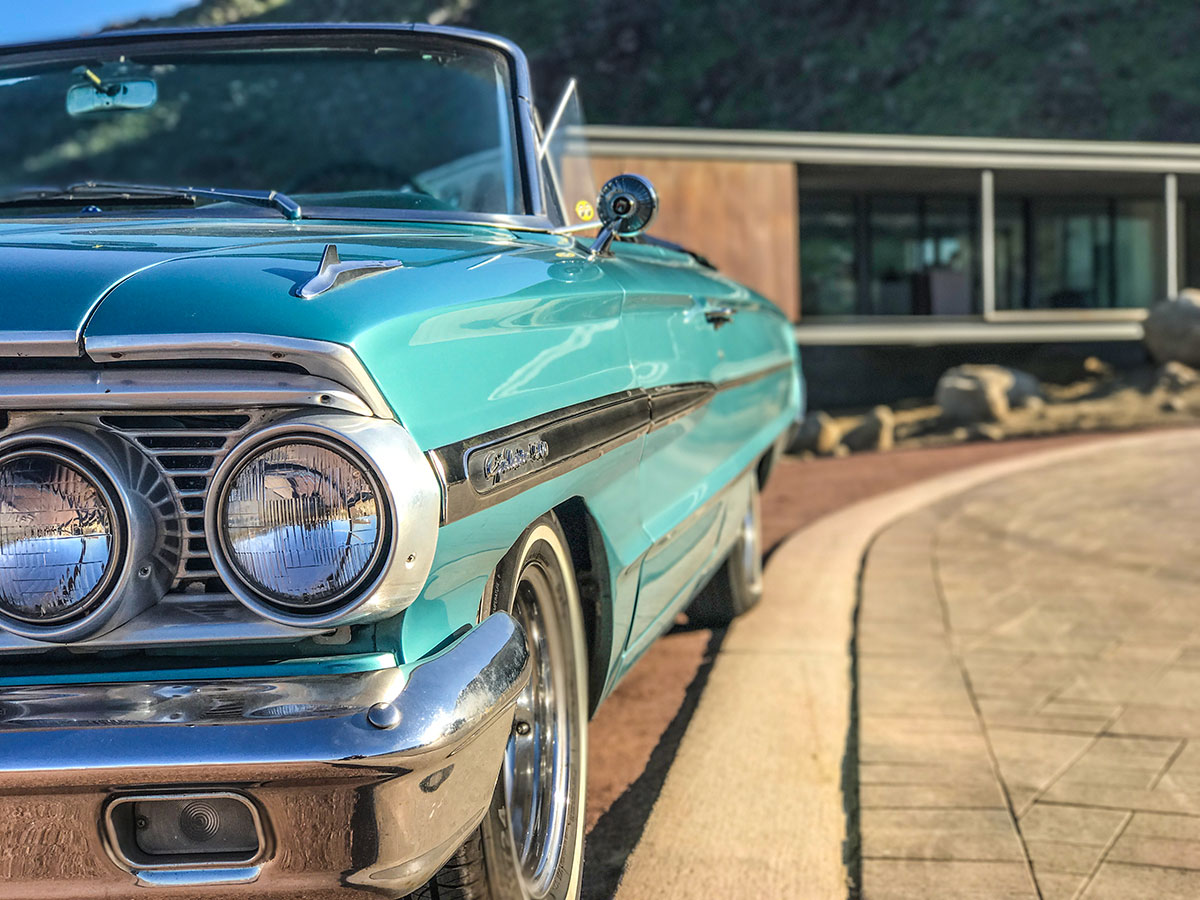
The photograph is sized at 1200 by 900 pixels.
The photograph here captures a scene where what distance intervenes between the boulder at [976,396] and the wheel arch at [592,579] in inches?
498

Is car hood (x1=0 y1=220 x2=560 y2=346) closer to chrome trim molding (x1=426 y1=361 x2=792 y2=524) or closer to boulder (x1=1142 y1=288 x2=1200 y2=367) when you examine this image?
chrome trim molding (x1=426 y1=361 x2=792 y2=524)

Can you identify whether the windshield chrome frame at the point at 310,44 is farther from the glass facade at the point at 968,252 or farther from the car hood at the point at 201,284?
the glass facade at the point at 968,252

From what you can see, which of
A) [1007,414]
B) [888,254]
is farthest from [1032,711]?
[888,254]

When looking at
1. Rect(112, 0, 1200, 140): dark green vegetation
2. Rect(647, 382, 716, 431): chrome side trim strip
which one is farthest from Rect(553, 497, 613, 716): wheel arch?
Rect(112, 0, 1200, 140): dark green vegetation

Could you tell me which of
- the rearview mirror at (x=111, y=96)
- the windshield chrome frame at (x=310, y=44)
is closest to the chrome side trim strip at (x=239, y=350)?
the windshield chrome frame at (x=310, y=44)

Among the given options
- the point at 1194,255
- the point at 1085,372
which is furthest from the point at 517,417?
the point at 1194,255

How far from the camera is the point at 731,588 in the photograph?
4.59 metres

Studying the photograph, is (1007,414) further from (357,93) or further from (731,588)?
(357,93)

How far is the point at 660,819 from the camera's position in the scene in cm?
276

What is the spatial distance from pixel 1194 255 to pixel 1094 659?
23.8 metres

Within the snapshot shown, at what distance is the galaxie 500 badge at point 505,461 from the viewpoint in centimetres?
161

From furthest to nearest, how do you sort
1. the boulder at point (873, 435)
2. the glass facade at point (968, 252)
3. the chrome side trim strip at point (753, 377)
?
the glass facade at point (968, 252) < the boulder at point (873, 435) < the chrome side trim strip at point (753, 377)

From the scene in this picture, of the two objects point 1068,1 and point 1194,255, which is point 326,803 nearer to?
point 1194,255

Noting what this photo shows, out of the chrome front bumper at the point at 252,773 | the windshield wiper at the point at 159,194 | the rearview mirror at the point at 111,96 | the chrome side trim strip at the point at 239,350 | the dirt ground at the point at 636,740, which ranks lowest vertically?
the dirt ground at the point at 636,740
